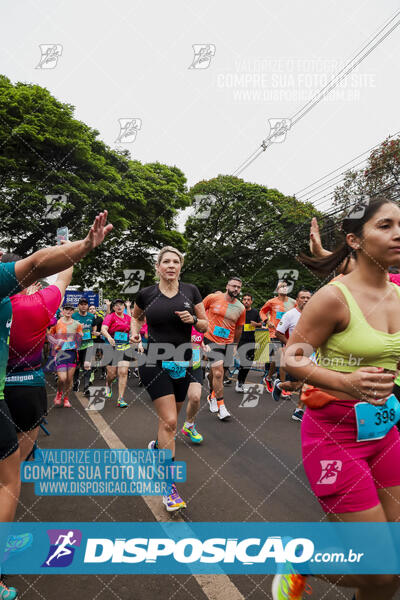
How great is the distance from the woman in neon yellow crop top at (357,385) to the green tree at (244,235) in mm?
26136

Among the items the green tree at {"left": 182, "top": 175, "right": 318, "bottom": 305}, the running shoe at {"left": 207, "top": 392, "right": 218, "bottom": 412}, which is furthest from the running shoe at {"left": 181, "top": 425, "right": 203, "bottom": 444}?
the green tree at {"left": 182, "top": 175, "right": 318, "bottom": 305}

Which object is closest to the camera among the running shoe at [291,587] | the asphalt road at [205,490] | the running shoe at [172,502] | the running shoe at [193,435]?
the running shoe at [291,587]

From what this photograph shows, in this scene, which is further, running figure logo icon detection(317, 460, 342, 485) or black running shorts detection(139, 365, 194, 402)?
black running shorts detection(139, 365, 194, 402)

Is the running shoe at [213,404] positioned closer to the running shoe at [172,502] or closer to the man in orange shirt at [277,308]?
the man in orange shirt at [277,308]

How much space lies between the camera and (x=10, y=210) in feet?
51.4

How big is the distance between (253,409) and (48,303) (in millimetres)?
4878

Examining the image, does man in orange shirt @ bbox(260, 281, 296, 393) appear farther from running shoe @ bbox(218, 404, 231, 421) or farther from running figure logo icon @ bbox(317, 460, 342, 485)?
running figure logo icon @ bbox(317, 460, 342, 485)

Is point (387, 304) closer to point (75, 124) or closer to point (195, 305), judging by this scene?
point (195, 305)

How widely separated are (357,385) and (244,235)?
3010 cm

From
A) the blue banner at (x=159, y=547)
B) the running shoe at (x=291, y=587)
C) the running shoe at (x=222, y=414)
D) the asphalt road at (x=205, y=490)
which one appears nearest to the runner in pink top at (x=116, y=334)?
the asphalt road at (x=205, y=490)

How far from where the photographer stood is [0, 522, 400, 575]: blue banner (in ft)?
7.97

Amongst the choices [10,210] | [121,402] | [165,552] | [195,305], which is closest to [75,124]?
[10,210]

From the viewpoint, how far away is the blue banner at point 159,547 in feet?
7.97

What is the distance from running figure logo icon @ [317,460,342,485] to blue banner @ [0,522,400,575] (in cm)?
53
